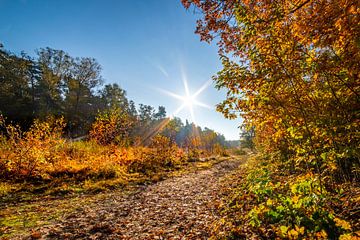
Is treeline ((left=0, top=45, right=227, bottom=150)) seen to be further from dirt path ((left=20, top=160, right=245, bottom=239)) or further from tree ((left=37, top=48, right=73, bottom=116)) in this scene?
dirt path ((left=20, top=160, right=245, bottom=239))

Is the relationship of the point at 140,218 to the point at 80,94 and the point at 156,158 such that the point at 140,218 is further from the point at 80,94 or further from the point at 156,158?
the point at 80,94

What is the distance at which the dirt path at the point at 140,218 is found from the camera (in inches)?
171

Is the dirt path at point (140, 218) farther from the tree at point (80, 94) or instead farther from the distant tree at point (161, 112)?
the distant tree at point (161, 112)

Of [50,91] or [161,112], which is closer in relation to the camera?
[50,91]

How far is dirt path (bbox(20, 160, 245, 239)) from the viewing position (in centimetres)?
436

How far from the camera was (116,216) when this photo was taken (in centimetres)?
549

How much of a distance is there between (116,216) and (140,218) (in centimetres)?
67

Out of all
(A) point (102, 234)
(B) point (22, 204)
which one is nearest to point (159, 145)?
(B) point (22, 204)

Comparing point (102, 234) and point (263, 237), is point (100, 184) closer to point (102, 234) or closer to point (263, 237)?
point (102, 234)

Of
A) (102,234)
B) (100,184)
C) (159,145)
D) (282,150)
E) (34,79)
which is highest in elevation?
(34,79)

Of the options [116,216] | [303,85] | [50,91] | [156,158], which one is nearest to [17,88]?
[50,91]

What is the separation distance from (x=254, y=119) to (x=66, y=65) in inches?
1687

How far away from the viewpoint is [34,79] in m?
41.6

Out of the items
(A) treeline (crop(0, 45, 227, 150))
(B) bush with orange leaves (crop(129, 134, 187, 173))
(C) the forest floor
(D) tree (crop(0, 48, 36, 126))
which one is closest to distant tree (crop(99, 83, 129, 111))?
(A) treeline (crop(0, 45, 227, 150))
